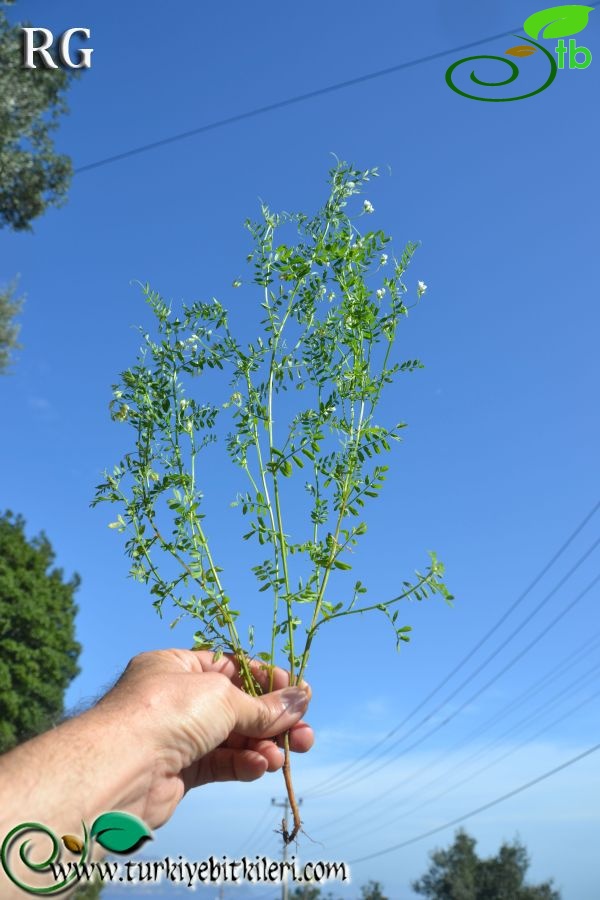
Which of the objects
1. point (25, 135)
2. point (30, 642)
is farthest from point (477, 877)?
point (25, 135)

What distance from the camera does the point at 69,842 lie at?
1999mm

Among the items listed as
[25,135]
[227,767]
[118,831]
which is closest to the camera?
[118,831]

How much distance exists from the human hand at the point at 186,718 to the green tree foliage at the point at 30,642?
21.3 m

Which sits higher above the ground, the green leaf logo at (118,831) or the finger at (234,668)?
the finger at (234,668)

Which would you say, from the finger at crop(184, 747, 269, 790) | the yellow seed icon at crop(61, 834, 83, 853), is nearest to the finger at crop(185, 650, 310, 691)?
the finger at crop(184, 747, 269, 790)

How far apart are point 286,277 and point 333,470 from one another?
1.98 feet

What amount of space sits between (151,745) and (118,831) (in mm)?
215

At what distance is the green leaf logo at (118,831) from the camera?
6.80 feet

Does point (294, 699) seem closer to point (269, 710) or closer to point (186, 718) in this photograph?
point (269, 710)

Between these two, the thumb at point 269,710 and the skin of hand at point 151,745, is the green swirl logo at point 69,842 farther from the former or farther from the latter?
the thumb at point 269,710

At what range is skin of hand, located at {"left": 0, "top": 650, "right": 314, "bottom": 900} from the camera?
6.46 ft

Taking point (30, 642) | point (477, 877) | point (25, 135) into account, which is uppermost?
point (25, 135)

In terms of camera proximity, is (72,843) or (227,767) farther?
(227,767)

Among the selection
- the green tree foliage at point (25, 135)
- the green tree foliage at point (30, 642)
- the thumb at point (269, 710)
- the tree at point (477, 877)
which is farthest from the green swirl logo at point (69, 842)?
the tree at point (477, 877)
